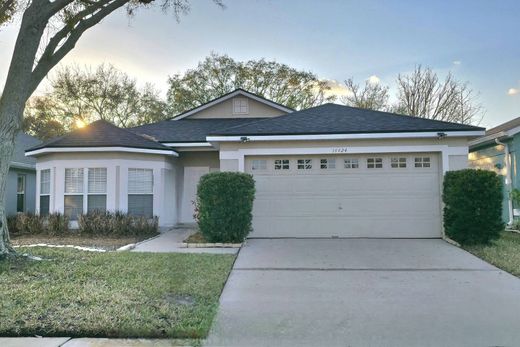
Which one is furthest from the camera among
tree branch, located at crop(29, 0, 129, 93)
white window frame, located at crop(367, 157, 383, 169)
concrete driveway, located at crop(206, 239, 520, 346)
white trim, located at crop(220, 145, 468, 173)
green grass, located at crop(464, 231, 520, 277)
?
white window frame, located at crop(367, 157, 383, 169)

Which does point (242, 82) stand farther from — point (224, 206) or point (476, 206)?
point (476, 206)

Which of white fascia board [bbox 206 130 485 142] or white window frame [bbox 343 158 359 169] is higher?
white fascia board [bbox 206 130 485 142]

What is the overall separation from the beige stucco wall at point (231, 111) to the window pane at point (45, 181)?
259 inches

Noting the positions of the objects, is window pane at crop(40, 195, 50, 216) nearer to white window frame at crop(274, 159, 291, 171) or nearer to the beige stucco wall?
the beige stucco wall

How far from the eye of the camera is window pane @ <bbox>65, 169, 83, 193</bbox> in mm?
12883

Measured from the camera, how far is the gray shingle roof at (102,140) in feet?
41.5

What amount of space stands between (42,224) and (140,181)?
128 inches

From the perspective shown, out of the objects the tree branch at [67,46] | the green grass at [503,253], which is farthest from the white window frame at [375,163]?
the tree branch at [67,46]

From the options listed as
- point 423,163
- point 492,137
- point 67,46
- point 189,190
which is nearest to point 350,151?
point 423,163

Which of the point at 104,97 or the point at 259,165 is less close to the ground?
the point at 104,97

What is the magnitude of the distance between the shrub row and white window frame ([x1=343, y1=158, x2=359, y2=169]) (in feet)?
20.0

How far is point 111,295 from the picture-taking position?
5.32m

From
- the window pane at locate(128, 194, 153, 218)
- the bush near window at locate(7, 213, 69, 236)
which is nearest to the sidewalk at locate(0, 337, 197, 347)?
the bush near window at locate(7, 213, 69, 236)

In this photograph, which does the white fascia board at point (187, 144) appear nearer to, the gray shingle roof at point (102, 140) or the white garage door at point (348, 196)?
the gray shingle roof at point (102, 140)
